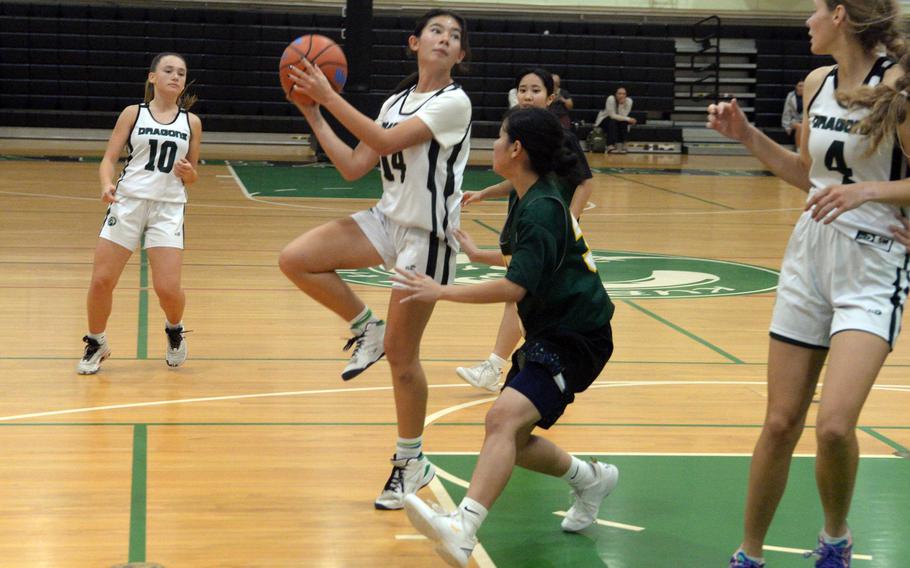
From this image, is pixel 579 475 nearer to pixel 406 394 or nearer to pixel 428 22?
pixel 406 394

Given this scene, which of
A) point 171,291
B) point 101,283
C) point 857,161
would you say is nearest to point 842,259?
point 857,161

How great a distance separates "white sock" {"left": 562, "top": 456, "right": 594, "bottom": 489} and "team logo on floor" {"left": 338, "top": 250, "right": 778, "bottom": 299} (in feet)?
13.9

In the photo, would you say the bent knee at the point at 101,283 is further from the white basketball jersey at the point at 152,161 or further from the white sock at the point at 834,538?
the white sock at the point at 834,538

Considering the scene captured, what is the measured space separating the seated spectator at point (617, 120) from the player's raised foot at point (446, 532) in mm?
18153

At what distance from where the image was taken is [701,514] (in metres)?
3.87

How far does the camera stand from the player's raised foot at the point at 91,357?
5613 millimetres

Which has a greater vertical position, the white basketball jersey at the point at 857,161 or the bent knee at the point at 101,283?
the white basketball jersey at the point at 857,161

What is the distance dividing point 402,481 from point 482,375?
5.31 ft

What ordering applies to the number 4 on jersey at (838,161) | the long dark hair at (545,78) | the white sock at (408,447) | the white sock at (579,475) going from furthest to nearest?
the long dark hair at (545,78)
the white sock at (408,447)
the white sock at (579,475)
the number 4 on jersey at (838,161)

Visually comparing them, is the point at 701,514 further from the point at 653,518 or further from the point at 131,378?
the point at 131,378

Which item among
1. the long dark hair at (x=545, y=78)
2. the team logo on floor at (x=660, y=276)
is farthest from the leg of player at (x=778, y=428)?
the team logo on floor at (x=660, y=276)

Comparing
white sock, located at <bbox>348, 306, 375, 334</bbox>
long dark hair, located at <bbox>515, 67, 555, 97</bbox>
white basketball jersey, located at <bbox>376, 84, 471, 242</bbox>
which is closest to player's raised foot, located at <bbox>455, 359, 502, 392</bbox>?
long dark hair, located at <bbox>515, 67, 555, 97</bbox>

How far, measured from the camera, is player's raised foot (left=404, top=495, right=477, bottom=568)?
3.08 meters

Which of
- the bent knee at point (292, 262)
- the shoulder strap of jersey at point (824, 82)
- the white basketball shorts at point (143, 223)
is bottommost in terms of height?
the white basketball shorts at point (143, 223)
